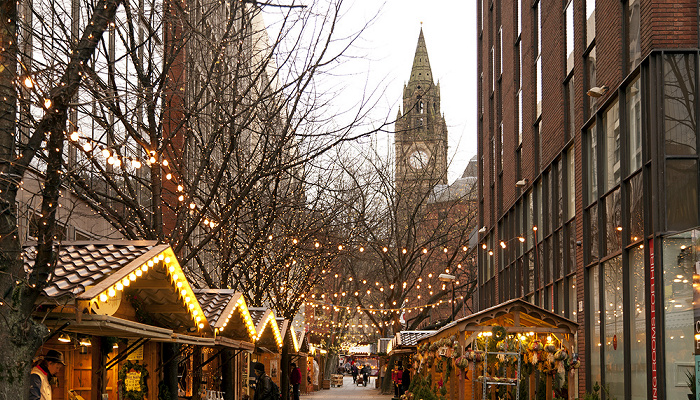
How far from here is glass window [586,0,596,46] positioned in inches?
778

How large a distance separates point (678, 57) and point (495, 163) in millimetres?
20399

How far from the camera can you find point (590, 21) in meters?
20.0

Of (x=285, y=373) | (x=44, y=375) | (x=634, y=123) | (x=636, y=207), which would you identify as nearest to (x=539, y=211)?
(x=634, y=123)

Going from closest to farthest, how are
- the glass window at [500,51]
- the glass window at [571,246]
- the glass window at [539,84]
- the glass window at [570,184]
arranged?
the glass window at [571,246] → the glass window at [570,184] → the glass window at [539,84] → the glass window at [500,51]

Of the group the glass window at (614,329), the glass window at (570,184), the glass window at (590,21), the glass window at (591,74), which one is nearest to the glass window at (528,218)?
the glass window at (570,184)

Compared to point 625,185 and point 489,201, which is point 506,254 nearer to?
point 489,201

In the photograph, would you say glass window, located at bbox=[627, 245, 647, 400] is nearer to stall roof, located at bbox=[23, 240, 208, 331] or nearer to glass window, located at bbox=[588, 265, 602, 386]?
glass window, located at bbox=[588, 265, 602, 386]

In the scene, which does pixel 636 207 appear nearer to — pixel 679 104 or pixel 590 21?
pixel 679 104

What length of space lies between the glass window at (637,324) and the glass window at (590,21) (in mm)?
5782

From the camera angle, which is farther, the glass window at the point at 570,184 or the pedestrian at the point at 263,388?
the glass window at the point at 570,184

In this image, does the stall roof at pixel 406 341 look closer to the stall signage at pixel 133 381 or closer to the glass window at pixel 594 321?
the glass window at pixel 594 321

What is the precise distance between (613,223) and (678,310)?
11.6 ft

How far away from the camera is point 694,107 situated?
579 inches

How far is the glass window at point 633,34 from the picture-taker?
52.3ft
